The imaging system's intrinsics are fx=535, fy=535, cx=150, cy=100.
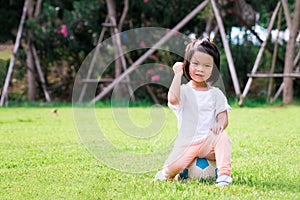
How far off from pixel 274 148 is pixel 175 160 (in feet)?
5.17

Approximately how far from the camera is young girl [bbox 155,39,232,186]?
3008mm

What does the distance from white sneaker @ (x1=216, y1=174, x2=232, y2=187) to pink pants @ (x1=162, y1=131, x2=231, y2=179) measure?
130mm

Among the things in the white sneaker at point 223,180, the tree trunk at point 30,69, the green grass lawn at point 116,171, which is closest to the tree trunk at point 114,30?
the tree trunk at point 30,69

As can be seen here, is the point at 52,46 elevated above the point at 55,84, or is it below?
above

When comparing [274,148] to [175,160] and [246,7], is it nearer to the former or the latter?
[175,160]

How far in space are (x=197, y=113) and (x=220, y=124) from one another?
149 millimetres

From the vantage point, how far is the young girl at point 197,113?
3.01 metres

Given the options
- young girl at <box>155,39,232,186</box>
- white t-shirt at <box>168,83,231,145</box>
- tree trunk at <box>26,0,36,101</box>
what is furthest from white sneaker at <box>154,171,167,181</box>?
tree trunk at <box>26,0,36,101</box>

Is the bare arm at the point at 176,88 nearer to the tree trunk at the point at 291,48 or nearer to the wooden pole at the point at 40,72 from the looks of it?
the tree trunk at the point at 291,48

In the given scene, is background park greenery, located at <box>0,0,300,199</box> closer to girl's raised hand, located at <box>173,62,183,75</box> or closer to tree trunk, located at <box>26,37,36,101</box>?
tree trunk, located at <box>26,37,36,101</box>

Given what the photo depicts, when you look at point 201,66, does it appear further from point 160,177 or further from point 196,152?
point 160,177

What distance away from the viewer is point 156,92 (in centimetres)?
1143

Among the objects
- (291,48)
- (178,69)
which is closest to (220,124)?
(178,69)

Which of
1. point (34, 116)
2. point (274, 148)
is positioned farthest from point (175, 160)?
point (34, 116)
